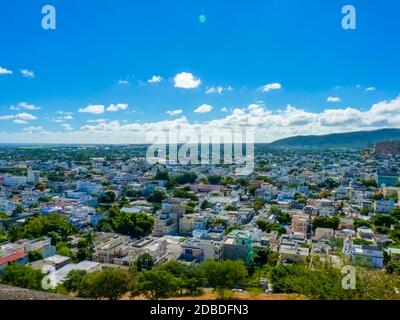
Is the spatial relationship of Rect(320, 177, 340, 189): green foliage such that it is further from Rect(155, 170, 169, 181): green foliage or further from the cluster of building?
Rect(155, 170, 169, 181): green foliage

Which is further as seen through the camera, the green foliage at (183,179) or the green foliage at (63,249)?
the green foliage at (183,179)

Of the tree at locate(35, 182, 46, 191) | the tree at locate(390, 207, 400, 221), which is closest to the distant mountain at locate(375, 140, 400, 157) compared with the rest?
the tree at locate(390, 207, 400, 221)

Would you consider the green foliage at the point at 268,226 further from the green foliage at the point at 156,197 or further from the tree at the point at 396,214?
the green foliage at the point at 156,197

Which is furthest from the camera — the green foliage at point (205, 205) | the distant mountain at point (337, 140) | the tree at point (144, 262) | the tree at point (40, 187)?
the distant mountain at point (337, 140)

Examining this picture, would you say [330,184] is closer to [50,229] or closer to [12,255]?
[50,229]

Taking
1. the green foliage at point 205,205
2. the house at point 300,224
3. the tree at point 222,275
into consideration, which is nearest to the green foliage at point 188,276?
the tree at point 222,275

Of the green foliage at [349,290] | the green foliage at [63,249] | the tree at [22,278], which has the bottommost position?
the green foliage at [63,249]

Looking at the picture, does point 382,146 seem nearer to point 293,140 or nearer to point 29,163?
point 293,140
